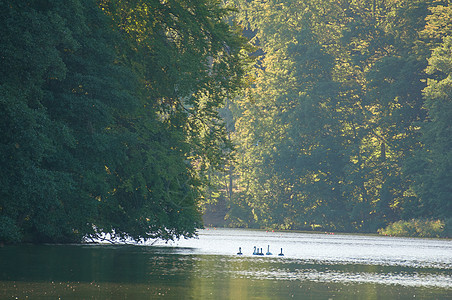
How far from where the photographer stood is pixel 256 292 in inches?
999

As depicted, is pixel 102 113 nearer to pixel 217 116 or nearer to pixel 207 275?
pixel 217 116

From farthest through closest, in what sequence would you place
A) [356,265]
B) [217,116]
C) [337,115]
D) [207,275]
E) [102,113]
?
[337,115] < [217,116] < [356,265] < [102,113] < [207,275]

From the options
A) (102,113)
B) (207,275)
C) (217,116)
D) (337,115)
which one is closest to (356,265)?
(207,275)

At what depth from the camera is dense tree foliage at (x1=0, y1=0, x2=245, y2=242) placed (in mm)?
32500

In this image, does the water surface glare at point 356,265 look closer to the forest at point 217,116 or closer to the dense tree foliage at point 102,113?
the dense tree foliage at point 102,113

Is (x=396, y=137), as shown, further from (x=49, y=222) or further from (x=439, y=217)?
(x=49, y=222)

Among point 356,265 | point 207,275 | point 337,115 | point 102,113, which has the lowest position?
point 207,275

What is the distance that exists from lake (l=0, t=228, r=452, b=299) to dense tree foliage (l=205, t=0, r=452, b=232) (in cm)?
4343

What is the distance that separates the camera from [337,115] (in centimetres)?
9675

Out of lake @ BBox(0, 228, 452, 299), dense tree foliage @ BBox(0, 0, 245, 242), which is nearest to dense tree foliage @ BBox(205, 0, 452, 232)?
dense tree foliage @ BBox(0, 0, 245, 242)

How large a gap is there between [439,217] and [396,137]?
41.4 feet

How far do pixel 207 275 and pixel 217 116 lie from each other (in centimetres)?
1692

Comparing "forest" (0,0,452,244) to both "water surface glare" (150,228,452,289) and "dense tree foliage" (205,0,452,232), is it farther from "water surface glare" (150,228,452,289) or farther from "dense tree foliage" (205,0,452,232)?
"water surface glare" (150,228,452,289)

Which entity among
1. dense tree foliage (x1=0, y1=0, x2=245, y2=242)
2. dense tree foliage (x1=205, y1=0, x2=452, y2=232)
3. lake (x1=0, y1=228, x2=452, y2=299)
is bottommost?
lake (x1=0, y1=228, x2=452, y2=299)
